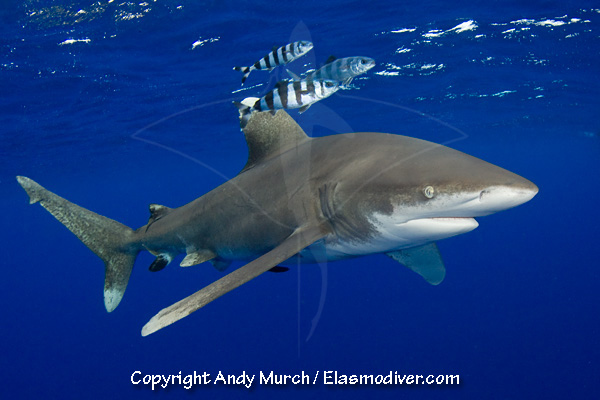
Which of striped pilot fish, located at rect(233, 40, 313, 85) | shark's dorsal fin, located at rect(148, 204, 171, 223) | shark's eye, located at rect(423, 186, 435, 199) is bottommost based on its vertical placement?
shark's dorsal fin, located at rect(148, 204, 171, 223)

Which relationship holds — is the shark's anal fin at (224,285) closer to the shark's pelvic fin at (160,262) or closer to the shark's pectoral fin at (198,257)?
the shark's pectoral fin at (198,257)

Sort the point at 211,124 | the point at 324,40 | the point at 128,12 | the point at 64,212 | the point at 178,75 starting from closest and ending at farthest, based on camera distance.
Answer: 1. the point at 64,212
2. the point at 128,12
3. the point at 324,40
4. the point at 178,75
5. the point at 211,124

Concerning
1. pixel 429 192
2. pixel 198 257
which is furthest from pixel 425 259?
pixel 198 257

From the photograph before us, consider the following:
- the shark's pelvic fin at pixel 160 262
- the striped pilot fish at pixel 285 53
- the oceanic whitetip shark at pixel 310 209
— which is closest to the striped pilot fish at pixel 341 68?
the striped pilot fish at pixel 285 53

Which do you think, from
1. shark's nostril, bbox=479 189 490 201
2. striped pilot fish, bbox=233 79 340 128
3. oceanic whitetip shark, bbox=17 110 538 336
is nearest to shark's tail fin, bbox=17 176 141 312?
oceanic whitetip shark, bbox=17 110 538 336

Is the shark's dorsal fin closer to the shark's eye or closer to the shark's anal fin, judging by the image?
the shark's anal fin

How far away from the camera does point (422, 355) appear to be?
17.6 m

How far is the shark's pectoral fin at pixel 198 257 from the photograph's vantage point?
4.75 m

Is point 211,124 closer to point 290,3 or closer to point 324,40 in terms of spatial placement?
point 324,40

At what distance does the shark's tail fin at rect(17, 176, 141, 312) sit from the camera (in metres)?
5.28

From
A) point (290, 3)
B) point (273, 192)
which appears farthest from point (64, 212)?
point (290, 3)

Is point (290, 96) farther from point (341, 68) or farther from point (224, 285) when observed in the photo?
point (224, 285)

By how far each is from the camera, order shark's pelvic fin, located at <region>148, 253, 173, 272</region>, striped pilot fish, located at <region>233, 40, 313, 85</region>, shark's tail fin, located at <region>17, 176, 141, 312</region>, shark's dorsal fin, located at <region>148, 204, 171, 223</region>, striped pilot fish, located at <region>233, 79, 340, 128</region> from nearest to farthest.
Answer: striped pilot fish, located at <region>233, 79, 340, 128</region> → striped pilot fish, located at <region>233, 40, 313, 85</region> → shark's pelvic fin, located at <region>148, 253, 173, 272</region> → shark's tail fin, located at <region>17, 176, 141, 312</region> → shark's dorsal fin, located at <region>148, 204, 171, 223</region>

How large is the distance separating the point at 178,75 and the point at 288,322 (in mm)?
14757
